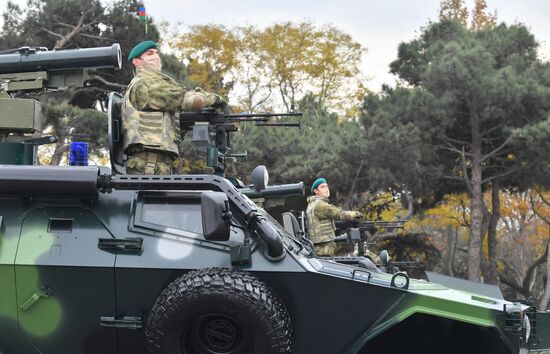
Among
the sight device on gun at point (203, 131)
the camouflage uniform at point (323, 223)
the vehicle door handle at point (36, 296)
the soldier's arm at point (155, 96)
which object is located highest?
the soldier's arm at point (155, 96)

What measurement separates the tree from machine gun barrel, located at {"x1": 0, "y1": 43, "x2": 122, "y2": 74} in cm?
1549

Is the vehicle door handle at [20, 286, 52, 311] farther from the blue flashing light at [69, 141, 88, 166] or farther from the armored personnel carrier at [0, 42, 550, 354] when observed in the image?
the blue flashing light at [69, 141, 88, 166]

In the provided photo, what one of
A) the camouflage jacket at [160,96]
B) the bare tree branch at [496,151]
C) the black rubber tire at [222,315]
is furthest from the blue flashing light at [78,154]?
the bare tree branch at [496,151]

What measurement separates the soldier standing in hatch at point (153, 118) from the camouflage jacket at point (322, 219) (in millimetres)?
5424

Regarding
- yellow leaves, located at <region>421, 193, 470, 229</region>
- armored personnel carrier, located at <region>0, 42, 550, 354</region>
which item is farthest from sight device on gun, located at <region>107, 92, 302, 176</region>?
yellow leaves, located at <region>421, 193, 470, 229</region>

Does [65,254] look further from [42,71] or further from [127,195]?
[42,71]

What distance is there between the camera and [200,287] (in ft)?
14.0

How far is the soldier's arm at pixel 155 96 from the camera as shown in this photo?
5.59 metres

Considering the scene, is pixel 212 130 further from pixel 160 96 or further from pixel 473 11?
pixel 473 11

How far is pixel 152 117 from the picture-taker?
557 cm

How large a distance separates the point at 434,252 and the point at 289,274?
810 inches

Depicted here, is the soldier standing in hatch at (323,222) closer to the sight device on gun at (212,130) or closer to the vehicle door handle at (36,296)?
the sight device on gun at (212,130)

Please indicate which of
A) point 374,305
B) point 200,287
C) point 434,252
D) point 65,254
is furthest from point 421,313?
point 434,252

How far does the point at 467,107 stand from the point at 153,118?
687 inches
